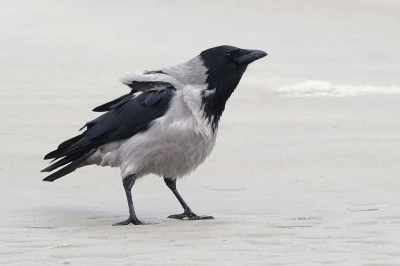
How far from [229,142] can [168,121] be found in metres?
3.34

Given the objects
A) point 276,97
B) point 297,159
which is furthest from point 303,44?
point 297,159

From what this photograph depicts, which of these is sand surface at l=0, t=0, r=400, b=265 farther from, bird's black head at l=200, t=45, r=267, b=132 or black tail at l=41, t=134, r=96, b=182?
bird's black head at l=200, t=45, r=267, b=132

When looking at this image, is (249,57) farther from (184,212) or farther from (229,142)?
(229,142)

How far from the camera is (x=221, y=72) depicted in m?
6.69

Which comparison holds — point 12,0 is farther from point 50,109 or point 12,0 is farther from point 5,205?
point 5,205

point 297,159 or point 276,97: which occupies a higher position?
point 276,97

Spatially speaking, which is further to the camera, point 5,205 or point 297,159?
point 297,159

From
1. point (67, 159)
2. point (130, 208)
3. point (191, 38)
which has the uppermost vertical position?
point (191, 38)

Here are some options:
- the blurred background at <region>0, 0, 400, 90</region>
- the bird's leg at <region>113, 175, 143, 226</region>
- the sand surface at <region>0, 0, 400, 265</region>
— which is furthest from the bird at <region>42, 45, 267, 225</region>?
the blurred background at <region>0, 0, 400, 90</region>

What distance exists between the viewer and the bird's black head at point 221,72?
6648mm

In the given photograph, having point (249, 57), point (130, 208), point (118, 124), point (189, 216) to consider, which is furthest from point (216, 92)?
point (130, 208)

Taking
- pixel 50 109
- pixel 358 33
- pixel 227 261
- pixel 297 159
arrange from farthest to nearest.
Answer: pixel 358 33 < pixel 50 109 < pixel 297 159 < pixel 227 261

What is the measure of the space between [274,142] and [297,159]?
3.02 feet

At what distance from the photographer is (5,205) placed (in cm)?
684
